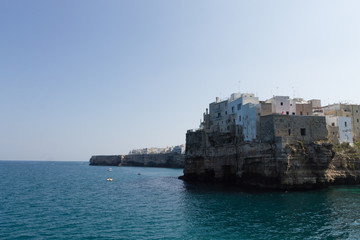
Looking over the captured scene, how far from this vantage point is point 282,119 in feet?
162

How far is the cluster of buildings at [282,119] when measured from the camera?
49.8 m

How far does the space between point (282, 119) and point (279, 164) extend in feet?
27.3

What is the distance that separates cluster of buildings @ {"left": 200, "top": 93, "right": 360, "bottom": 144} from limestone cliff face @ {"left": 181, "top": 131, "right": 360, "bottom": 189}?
2.16 metres

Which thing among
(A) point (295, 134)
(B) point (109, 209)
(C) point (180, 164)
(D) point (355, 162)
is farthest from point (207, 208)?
(C) point (180, 164)

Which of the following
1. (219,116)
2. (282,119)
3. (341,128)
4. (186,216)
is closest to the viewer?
(186,216)

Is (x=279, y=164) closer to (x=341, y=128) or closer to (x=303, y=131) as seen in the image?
(x=303, y=131)

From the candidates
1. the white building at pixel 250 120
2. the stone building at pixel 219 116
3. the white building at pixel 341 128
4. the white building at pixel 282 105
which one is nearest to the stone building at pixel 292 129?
the white building at pixel 250 120

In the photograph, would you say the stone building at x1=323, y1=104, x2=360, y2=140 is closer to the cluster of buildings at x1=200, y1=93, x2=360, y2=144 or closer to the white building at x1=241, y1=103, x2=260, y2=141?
the cluster of buildings at x1=200, y1=93, x2=360, y2=144

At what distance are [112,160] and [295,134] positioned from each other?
163167mm

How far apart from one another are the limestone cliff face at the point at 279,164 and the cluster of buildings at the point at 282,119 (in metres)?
2.16

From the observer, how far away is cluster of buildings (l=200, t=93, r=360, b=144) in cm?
4981

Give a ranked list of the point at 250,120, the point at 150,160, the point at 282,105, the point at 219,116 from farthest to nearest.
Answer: the point at 150,160, the point at 219,116, the point at 250,120, the point at 282,105

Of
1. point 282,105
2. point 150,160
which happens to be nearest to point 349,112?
point 282,105

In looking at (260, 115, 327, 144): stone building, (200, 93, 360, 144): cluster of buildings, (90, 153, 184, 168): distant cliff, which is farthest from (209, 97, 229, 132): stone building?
(90, 153, 184, 168): distant cliff
